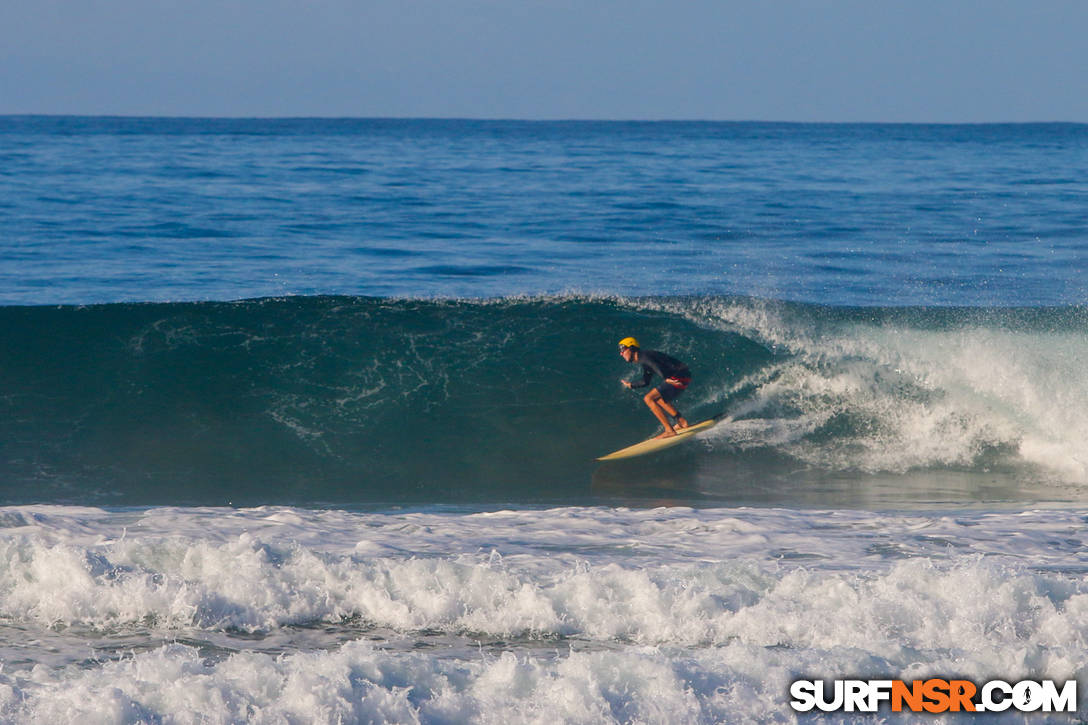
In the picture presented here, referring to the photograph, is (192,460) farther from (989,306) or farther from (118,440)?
(989,306)

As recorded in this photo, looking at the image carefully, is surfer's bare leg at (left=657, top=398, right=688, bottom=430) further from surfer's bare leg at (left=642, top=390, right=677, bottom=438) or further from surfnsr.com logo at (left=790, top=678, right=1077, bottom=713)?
surfnsr.com logo at (left=790, top=678, right=1077, bottom=713)

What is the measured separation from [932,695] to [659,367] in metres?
6.05

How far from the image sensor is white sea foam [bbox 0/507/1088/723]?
522 cm

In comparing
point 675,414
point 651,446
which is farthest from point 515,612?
point 675,414

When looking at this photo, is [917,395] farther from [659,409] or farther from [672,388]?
[659,409]

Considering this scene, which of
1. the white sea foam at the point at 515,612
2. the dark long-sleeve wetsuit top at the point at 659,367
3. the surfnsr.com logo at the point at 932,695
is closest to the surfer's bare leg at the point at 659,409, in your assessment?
the dark long-sleeve wetsuit top at the point at 659,367

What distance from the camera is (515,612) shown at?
6375mm

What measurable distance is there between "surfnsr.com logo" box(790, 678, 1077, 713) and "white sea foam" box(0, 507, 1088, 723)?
0.08 m

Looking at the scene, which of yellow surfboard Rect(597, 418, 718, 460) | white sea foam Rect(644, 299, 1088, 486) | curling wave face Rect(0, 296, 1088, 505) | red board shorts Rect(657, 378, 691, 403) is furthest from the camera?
white sea foam Rect(644, 299, 1088, 486)

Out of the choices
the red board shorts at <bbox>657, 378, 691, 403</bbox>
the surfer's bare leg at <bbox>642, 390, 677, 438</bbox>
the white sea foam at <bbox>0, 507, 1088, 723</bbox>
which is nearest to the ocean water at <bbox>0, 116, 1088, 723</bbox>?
the white sea foam at <bbox>0, 507, 1088, 723</bbox>

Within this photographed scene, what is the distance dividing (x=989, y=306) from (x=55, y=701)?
1435 centimetres

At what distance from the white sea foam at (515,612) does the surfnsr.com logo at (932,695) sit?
0.27 ft

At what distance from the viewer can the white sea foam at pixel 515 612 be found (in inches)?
205

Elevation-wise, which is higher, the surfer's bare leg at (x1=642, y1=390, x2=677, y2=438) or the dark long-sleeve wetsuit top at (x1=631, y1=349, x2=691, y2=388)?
the dark long-sleeve wetsuit top at (x1=631, y1=349, x2=691, y2=388)
